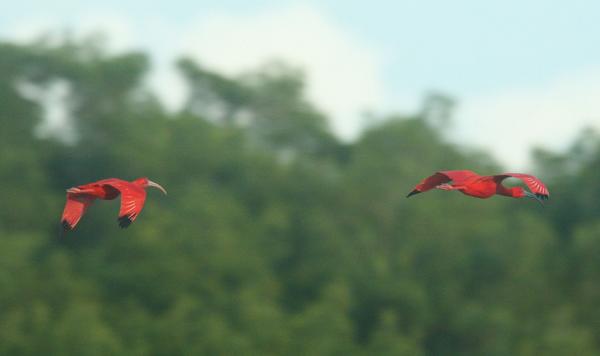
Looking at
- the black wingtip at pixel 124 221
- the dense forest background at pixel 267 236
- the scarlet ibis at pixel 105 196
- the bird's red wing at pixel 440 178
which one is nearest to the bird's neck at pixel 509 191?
the bird's red wing at pixel 440 178

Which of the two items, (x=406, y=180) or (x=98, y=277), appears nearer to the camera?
(x=98, y=277)

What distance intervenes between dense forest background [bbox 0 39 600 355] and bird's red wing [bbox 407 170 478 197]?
32.5 meters

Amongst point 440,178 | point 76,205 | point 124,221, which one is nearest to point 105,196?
point 76,205

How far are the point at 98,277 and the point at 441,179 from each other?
45181mm

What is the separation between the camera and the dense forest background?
5503 cm

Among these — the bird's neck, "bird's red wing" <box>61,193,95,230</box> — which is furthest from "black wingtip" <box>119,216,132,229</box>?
the bird's neck

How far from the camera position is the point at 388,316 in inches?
2277

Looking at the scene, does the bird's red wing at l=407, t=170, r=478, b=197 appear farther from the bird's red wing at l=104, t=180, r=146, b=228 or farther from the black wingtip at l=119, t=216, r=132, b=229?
the black wingtip at l=119, t=216, r=132, b=229

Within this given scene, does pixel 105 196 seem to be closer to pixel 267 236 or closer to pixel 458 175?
pixel 458 175

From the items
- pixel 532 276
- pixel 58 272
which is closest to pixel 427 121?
pixel 532 276

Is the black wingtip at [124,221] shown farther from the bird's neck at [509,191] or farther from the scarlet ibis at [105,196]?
the bird's neck at [509,191]

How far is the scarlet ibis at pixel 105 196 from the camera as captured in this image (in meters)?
17.4

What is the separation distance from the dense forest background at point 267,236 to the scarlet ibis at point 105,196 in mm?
32088

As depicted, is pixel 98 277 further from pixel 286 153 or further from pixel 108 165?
pixel 286 153
